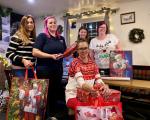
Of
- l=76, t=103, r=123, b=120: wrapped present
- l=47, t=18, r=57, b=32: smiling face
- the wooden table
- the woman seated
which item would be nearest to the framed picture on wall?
the wooden table

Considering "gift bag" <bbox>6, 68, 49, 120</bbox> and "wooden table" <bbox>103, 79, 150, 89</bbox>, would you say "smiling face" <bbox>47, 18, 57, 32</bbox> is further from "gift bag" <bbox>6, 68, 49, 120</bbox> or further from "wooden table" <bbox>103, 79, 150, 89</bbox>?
"wooden table" <bbox>103, 79, 150, 89</bbox>

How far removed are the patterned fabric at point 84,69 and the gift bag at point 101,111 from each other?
0.34 meters

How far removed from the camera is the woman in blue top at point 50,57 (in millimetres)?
2170

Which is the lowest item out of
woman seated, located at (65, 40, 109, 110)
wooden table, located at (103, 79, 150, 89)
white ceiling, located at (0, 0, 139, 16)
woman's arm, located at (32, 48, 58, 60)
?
wooden table, located at (103, 79, 150, 89)

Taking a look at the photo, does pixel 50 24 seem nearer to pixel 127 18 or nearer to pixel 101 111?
pixel 101 111

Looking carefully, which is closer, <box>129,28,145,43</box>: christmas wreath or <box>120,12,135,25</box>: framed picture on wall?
<box>129,28,145,43</box>: christmas wreath

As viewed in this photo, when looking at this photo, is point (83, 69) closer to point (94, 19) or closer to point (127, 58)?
point (127, 58)

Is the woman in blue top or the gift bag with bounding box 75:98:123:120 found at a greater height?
the woman in blue top

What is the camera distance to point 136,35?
Answer: 182 inches

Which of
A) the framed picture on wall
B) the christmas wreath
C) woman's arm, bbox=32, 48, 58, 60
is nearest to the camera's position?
woman's arm, bbox=32, 48, 58, 60

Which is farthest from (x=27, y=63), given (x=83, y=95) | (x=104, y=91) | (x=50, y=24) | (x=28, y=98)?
(x=104, y=91)

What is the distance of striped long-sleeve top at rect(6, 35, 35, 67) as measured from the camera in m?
2.28

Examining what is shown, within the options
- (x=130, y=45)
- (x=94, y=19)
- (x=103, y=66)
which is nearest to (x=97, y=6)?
(x=94, y=19)

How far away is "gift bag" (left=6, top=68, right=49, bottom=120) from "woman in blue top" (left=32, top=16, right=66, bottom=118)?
0.46 feet
